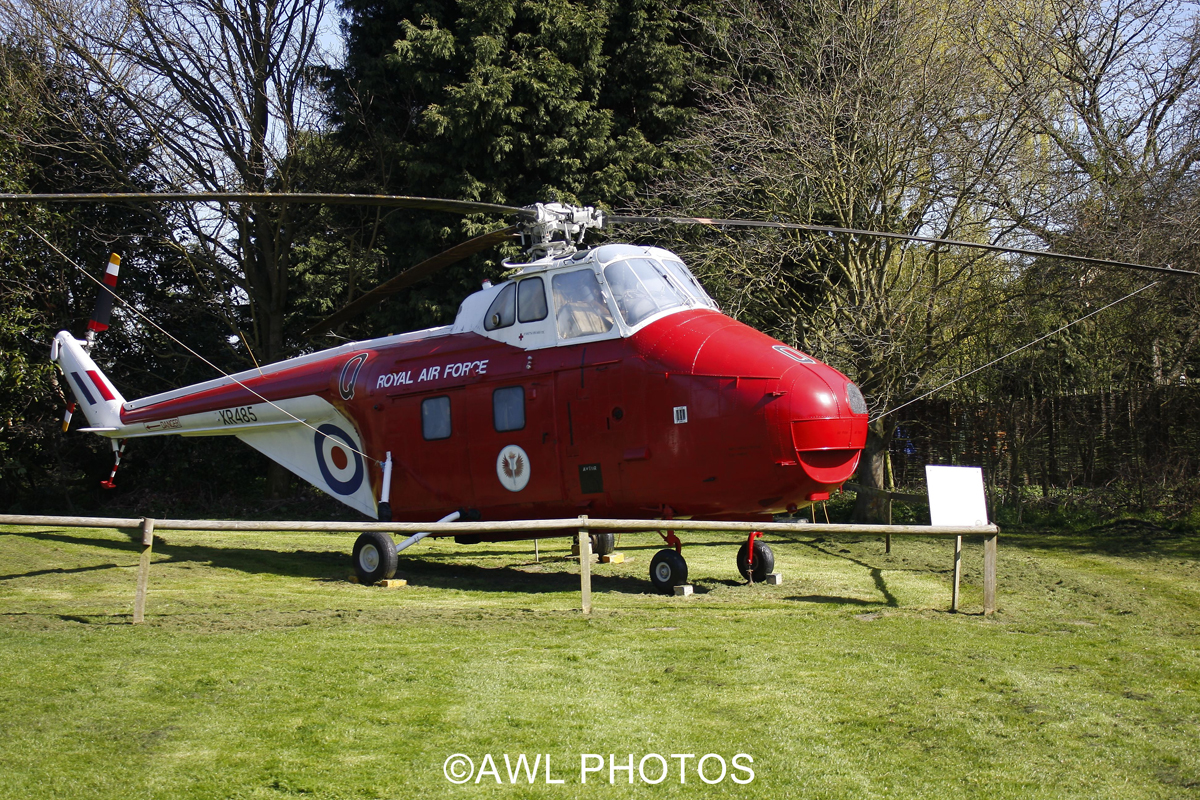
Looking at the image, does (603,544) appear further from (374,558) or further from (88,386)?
(88,386)

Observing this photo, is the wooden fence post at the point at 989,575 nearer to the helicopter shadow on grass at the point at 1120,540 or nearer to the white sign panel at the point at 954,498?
the white sign panel at the point at 954,498

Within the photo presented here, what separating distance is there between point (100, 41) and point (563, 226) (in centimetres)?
1457

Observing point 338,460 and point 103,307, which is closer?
point 338,460

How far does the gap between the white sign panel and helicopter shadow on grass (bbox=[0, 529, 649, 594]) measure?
3.31 metres

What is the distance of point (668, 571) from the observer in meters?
10.0

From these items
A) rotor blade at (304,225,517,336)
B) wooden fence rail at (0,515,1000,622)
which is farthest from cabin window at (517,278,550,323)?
wooden fence rail at (0,515,1000,622)

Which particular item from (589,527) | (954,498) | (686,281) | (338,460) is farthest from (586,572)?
(338,460)

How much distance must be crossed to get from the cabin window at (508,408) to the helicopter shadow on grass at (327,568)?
1.90 m

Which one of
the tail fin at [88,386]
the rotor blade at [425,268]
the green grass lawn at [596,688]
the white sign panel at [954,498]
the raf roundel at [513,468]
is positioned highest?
the rotor blade at [425,268]

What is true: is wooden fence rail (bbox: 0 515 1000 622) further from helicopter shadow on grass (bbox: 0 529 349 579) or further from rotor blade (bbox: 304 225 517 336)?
helicopter shadow on grass (bbox: 0 529 349 579)

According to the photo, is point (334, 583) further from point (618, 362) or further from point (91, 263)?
point (91, 263)

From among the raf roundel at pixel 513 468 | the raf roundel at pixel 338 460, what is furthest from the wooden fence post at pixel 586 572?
the raf roundel at pixel 338 460

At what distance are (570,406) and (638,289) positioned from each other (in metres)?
1.50

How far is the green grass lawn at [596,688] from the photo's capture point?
15.0ft
